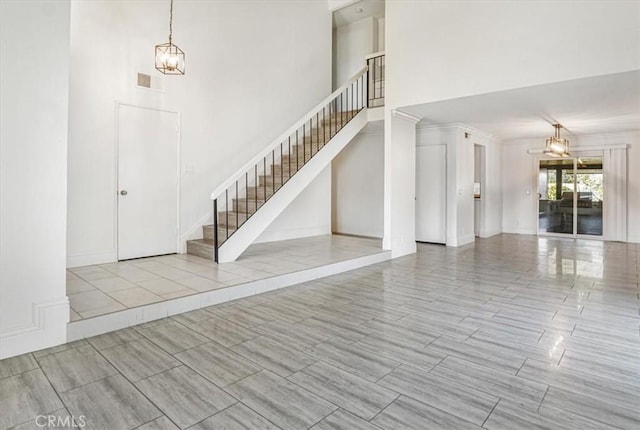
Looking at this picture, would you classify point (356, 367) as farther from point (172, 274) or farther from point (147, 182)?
point (147, 182)

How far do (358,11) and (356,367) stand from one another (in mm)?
8351

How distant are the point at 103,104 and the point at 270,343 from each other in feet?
13.3

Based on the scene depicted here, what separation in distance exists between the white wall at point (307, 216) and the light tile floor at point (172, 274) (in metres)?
0.77

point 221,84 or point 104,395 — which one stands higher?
point 221,84

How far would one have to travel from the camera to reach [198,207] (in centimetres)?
600

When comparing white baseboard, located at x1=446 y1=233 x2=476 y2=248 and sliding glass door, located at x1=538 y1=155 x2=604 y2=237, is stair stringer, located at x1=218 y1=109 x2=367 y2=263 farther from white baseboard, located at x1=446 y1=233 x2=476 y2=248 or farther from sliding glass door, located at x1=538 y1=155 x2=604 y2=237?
sliding glass door, located at x1=538 y1=155 x2=604 y2=237

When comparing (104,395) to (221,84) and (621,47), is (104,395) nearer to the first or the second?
(221,84)

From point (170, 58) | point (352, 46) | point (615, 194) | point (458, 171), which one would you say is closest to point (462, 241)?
point (458, 171)

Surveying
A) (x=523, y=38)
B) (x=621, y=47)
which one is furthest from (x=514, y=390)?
(x=523, y=38)

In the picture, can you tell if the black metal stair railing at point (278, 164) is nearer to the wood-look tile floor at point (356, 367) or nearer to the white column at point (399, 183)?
the white column at point (399, 183)

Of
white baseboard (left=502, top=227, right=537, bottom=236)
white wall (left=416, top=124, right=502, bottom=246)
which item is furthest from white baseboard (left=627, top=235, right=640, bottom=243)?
white wall (left=416, top=124, right=502, bottom=246)

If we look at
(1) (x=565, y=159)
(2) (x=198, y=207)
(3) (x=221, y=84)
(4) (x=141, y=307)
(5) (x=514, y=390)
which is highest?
(3) (x=221, y=84)

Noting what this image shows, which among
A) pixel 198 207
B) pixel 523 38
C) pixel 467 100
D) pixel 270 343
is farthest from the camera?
pixel 198 207

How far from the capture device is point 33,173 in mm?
2660
